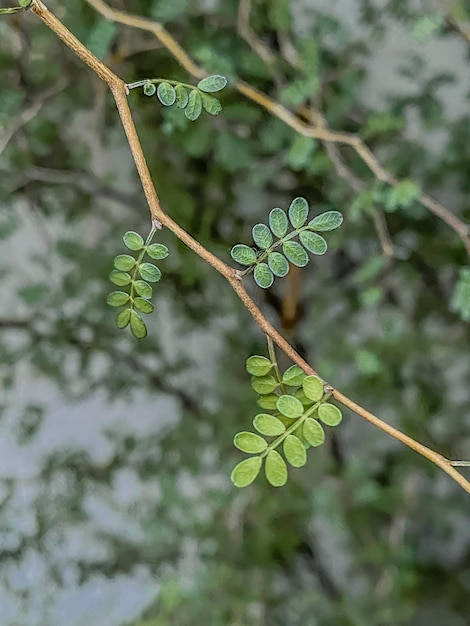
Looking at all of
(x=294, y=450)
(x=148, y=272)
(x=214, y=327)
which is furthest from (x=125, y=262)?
(x=214, y=327)

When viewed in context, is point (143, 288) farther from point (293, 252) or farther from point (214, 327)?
point (214, 327)

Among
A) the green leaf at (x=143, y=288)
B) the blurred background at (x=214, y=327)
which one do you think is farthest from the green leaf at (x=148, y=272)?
the blurred background at (x=214, y=327)

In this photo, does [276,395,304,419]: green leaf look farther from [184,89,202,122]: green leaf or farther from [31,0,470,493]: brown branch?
[184,89,202,122]: green leaf

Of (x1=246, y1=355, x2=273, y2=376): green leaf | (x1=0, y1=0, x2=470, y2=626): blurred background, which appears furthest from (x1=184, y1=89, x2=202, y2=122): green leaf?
(x1=0, y1=0, x2=470, y2=626): blurred background

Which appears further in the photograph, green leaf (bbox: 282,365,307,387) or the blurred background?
the blurred background

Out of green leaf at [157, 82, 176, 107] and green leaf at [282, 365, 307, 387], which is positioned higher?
green leaf at [157, 82, 176, 107]

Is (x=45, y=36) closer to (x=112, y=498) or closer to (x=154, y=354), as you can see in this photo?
(x=154, y=354)

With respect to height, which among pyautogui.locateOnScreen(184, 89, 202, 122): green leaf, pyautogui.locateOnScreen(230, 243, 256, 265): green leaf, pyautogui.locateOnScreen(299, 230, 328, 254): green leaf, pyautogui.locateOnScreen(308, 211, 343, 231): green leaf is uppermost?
pyautogui.locateOnScreen(184, 89, 202, 122): green leaf

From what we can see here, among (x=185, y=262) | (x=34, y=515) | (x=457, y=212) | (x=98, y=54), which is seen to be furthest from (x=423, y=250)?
(x=34, y=515)
